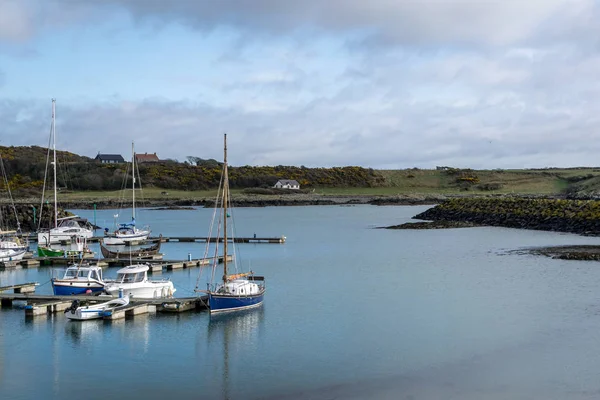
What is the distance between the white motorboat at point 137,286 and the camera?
29594 mm

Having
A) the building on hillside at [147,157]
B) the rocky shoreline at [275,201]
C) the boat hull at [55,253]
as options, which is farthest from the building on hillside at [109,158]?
the boat hull at [55,253]

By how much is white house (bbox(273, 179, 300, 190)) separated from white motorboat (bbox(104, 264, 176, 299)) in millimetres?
111825

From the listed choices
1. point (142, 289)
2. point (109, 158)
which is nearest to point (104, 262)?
point (142, 289)

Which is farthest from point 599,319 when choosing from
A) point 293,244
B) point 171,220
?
point 171,220

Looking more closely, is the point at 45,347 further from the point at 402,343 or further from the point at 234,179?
the point at 234,179

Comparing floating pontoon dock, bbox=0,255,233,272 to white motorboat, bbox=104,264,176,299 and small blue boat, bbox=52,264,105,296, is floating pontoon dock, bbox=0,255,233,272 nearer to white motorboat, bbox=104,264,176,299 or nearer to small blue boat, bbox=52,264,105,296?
small blue boat, bbox=52,264,105,296

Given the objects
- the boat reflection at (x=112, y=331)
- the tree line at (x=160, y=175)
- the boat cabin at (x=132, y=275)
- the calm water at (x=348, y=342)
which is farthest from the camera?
the tree line at (x=160, y=175)

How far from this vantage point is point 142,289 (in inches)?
1169

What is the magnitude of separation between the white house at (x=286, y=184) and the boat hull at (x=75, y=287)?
112 m

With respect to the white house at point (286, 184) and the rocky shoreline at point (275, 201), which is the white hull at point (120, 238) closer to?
the rocky shoreline at point (275, 201)

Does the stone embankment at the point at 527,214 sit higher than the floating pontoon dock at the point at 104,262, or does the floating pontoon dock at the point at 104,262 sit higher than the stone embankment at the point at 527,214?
the stone embankment at the point at 527,214

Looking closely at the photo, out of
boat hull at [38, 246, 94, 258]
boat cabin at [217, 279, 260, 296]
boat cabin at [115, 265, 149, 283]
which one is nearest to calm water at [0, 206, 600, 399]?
boat cabin at [217, 279, 260, 296]

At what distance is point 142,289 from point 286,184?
11429 centimetres

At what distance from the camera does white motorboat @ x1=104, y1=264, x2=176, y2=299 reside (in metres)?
29.6
